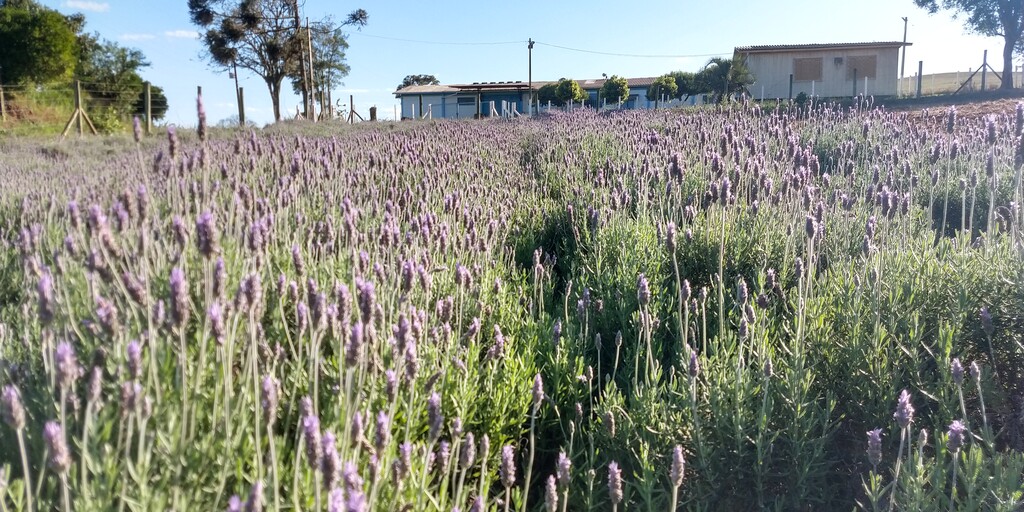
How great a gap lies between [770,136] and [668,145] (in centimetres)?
136

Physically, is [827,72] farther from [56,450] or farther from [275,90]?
[56,450]

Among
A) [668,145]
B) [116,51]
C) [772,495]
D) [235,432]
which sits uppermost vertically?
[116,51]

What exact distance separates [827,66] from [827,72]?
0.31 m

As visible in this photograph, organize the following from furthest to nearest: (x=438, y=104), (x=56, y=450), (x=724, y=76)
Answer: (x=438, y=104)
(x=724, y=76)
(x=56, y=450)

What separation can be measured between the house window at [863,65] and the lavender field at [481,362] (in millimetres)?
35228

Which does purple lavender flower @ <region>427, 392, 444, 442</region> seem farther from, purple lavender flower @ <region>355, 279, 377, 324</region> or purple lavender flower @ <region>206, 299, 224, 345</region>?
purple lavender flower @ <region>206, 299, 224, 345</region>

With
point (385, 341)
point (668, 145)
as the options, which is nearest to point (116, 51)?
point (668, 145)

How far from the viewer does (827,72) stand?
117 ft

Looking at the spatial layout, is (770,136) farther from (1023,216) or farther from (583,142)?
(1023,216)

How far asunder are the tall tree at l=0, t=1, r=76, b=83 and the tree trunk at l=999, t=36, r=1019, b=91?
36950mm

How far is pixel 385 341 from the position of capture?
2.25 m

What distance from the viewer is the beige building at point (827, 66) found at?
116ft

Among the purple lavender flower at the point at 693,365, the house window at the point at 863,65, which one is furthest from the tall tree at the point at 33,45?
the house window at the point at 863,65

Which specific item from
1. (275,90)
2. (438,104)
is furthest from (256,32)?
(438,104)
